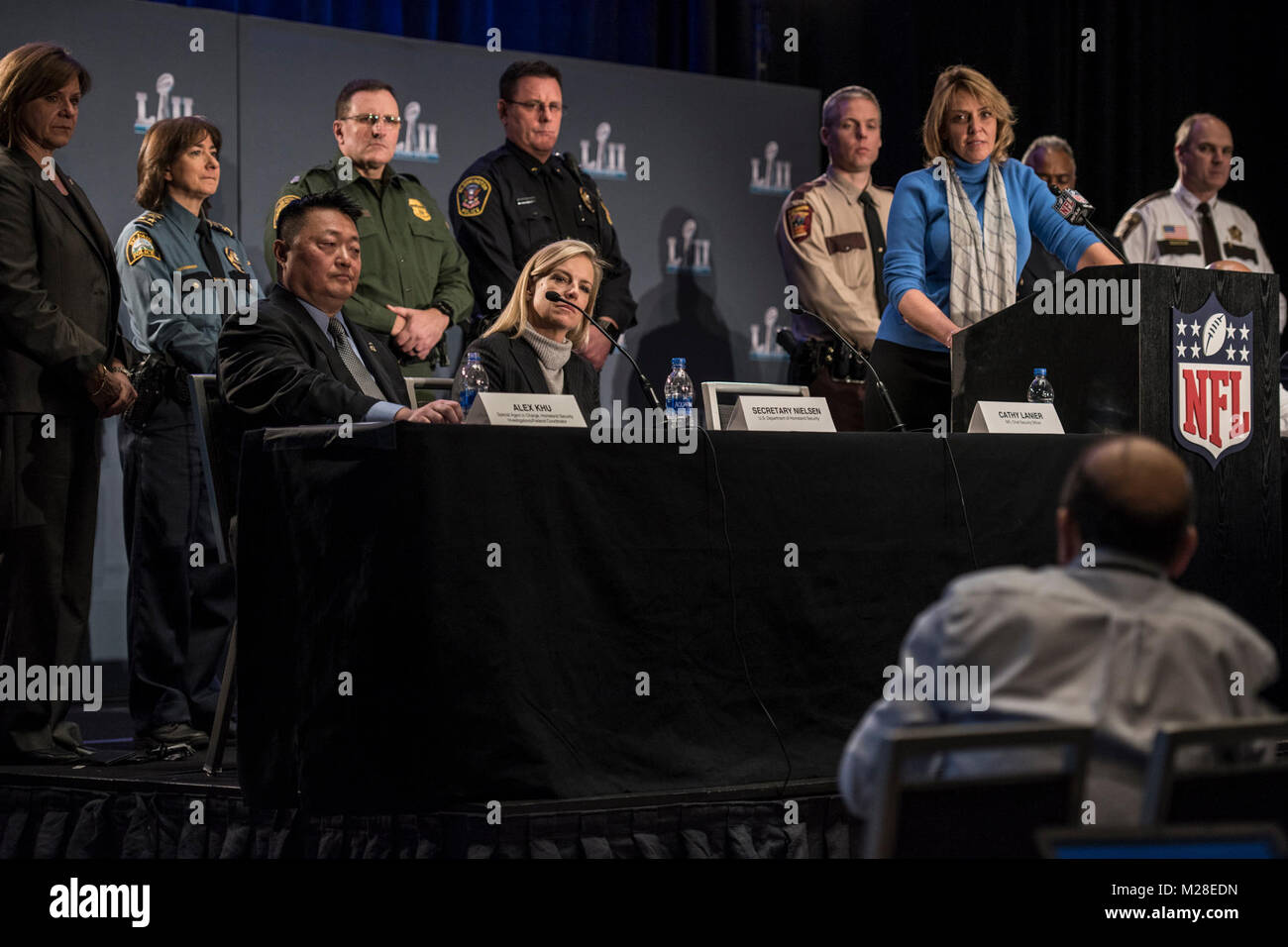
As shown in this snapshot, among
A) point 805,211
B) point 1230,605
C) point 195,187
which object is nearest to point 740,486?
point 1230,605

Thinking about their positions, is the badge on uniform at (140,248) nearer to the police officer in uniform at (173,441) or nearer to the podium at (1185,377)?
the police officer in uniform at (173,441)

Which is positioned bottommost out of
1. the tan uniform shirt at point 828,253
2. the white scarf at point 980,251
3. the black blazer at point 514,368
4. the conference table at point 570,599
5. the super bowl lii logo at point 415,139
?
the conference table at point 570,599

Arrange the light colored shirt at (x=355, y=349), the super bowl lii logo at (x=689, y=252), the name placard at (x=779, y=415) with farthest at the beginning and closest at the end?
1. the super bowl lii logo at (x=689, y=252)
2. the name placard at (x=779, y=415)
3. the light colored shirt at (x=355, y=349)

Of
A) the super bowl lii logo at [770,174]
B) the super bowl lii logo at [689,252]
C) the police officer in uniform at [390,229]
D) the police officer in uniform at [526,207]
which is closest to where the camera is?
the police officer in uniform at [390,229]

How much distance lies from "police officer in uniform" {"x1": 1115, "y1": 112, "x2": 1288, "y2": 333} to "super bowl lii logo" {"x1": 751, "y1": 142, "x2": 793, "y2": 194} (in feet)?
4.35

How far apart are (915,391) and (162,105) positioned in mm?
2680

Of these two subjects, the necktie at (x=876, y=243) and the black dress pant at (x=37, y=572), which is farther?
the necktie at (x=876, y=243)

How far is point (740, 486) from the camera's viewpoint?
2.91 meters

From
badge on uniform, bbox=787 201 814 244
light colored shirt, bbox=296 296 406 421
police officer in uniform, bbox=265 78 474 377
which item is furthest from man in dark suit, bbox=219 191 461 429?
badge on uniform, bbox=787 201 814 244

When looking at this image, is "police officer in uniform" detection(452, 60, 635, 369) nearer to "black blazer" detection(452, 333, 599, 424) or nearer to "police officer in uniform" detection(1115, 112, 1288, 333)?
"black blazer" detection(452, 333, 599, 424)

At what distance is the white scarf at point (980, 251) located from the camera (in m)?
3.79

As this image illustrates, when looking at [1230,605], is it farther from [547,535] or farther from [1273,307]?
[547,535]

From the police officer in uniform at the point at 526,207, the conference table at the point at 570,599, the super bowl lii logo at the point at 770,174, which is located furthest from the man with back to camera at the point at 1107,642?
the super bowl lii logo at the point at 770,174

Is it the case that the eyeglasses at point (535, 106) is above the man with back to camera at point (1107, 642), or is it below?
above
